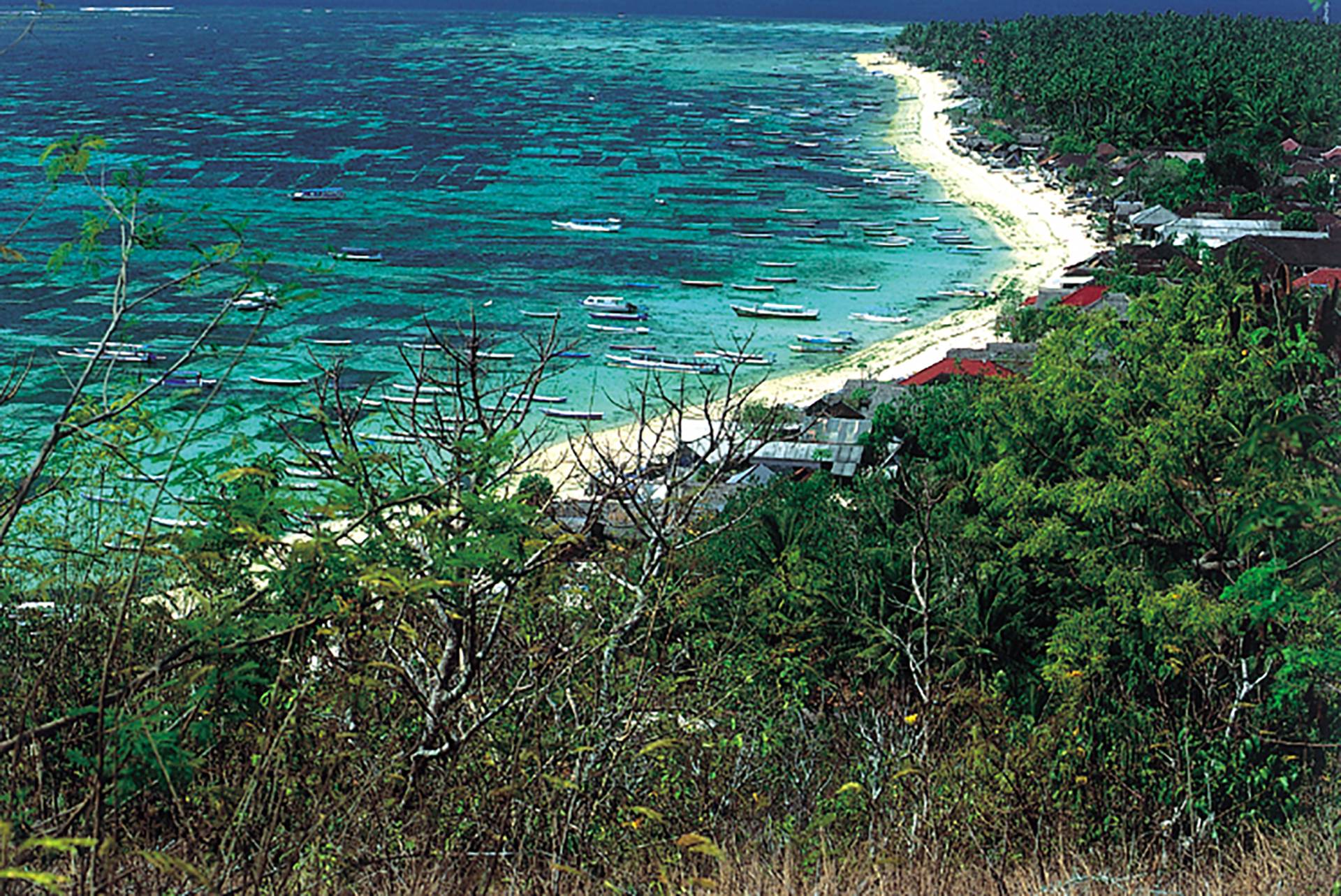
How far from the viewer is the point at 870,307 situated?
34.8 meters

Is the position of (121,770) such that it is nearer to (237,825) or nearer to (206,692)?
(206,692)

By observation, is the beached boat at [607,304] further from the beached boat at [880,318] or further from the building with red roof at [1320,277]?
the building with red roof at [1320,277]

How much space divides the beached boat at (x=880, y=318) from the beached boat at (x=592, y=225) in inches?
498

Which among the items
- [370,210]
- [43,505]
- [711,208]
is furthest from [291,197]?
[43,505]

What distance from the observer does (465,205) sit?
48.3 meters

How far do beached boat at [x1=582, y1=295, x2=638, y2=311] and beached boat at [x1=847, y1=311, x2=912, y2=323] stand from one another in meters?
5.96

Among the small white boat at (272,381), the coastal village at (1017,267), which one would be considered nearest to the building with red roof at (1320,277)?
the coastal village at (1017,267)

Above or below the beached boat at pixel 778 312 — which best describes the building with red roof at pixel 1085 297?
above

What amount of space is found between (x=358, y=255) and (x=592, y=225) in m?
9.06

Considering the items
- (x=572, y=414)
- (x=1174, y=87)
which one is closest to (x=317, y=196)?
(x=572, y=414)

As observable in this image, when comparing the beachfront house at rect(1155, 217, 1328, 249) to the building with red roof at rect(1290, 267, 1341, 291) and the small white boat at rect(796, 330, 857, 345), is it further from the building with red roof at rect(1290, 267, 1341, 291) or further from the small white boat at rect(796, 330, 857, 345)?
the small white boat at rect(796, 330, 857, 345)

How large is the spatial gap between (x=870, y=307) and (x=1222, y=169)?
20081mm

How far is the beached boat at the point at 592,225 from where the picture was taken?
43719 millimetres

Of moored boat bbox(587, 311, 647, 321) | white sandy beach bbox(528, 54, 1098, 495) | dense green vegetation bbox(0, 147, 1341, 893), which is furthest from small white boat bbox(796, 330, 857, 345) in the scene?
dense green vegetation bbox(0, 147, 1341, 893)
